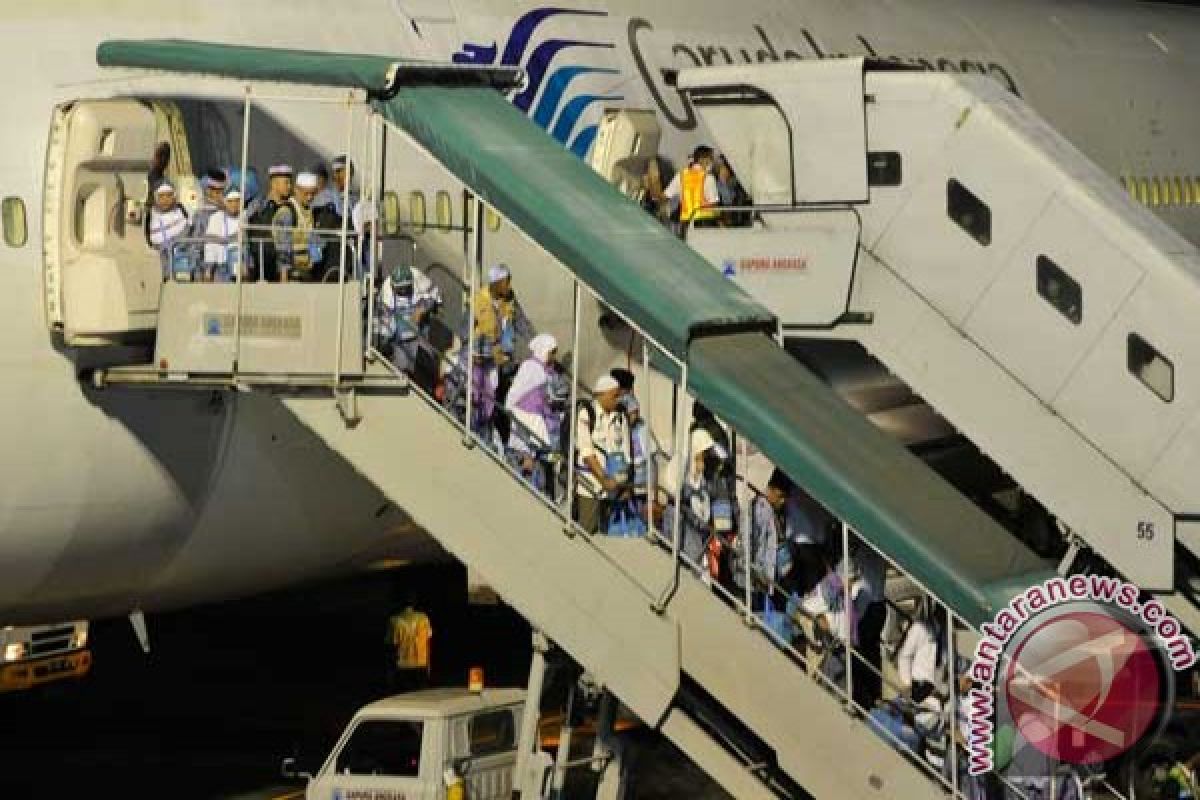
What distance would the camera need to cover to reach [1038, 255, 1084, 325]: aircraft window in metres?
21.8

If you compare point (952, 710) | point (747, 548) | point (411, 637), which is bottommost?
point (411, 637)

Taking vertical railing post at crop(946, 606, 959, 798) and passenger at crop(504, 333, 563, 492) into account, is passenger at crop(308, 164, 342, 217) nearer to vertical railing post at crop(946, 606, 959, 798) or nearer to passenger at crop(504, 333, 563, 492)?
passenger at crop(504, 333, 563, 492)

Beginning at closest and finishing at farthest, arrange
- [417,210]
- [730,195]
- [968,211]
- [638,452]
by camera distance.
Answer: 1. [638,452]
2. [417,210]
3. [968,211]
4. [730,195]

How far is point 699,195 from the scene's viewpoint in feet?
77.6

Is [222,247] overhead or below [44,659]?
overhead

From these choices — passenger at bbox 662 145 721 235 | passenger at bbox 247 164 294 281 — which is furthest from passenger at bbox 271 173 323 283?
passenger at bbox 662 145 721 235

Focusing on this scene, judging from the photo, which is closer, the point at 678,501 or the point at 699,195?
the point at 678,501

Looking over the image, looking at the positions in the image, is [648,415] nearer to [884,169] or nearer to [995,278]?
[995,278]

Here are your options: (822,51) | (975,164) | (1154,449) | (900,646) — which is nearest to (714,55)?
(822,51)

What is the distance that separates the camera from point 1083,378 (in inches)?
859

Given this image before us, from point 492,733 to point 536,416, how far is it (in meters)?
4.29

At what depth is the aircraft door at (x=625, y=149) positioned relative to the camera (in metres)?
24.1

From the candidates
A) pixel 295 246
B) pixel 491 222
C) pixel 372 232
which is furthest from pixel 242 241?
pixel 491 222

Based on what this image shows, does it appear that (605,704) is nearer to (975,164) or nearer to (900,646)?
(900,646)
